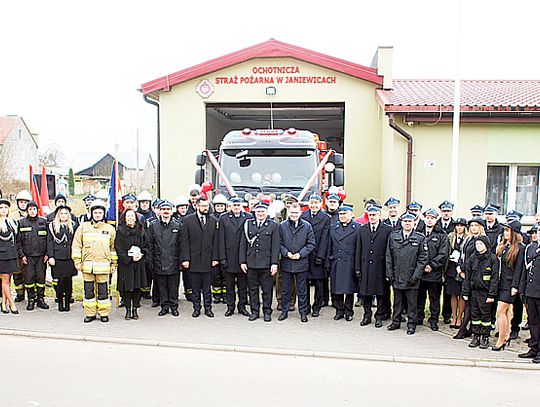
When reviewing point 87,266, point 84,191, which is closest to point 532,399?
point 87,266

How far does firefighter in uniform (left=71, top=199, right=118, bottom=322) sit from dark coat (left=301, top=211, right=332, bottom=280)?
3.15 metres

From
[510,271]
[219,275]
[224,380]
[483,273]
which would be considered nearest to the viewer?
[224,380]

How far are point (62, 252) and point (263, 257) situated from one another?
3.18 metres

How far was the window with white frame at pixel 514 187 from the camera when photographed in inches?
528

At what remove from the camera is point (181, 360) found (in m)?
6.32

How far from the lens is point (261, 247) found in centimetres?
824

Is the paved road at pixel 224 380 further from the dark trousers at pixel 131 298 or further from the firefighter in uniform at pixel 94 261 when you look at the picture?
the dark trousers at pixel 131 298

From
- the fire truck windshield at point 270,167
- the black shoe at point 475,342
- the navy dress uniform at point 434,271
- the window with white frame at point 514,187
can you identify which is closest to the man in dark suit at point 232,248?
the fire truck windshield at point 270,167

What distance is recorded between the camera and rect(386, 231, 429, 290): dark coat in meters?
7.65

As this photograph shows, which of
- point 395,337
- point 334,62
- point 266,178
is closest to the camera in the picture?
point 395,337

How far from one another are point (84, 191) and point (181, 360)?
52798 millimetres

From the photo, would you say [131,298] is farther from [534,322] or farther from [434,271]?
[534,322]

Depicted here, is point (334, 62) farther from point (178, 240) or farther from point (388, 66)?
point (178, 240)

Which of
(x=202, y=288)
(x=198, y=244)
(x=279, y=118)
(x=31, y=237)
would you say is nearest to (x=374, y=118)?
(x=279, y=118)
